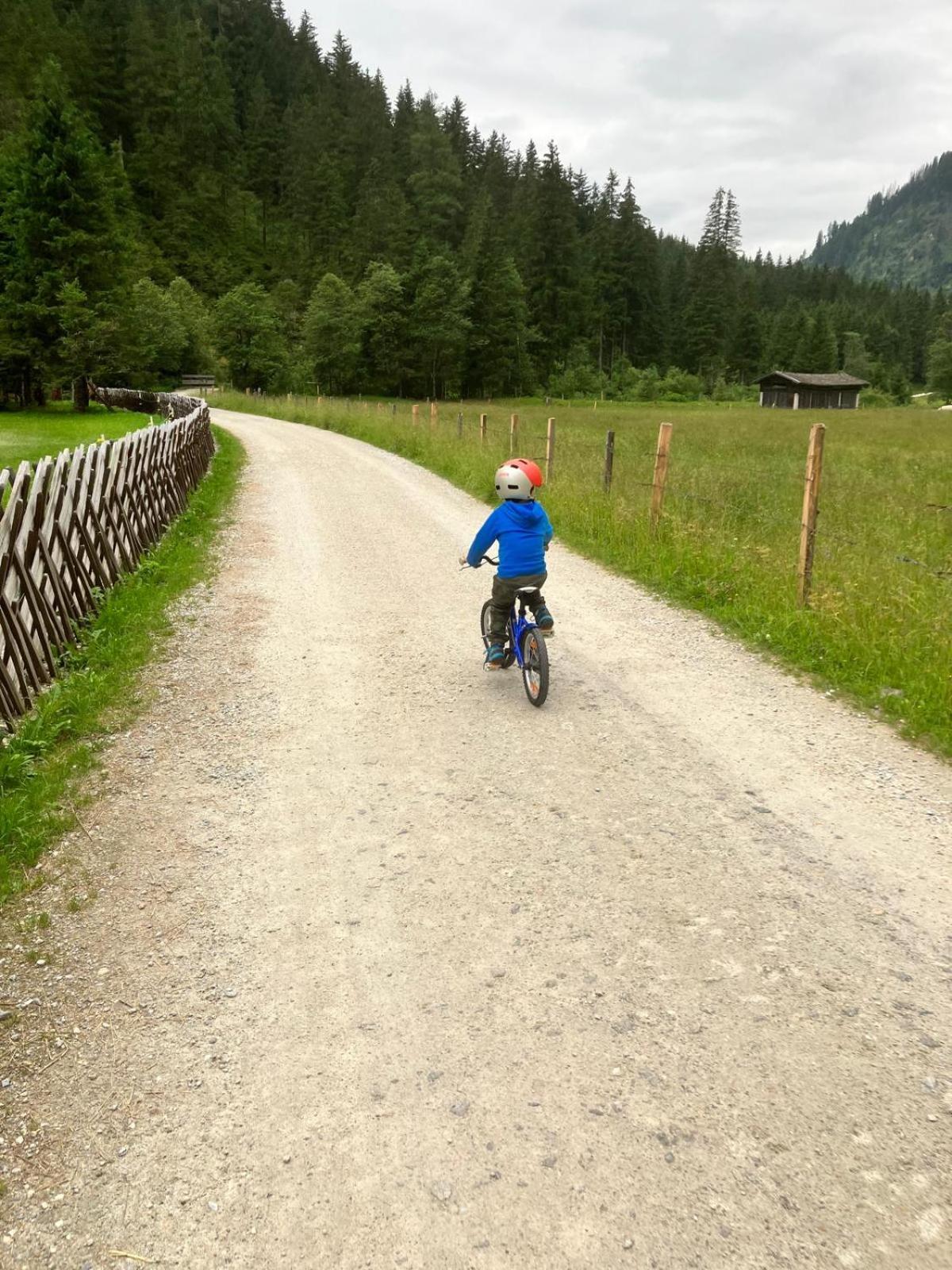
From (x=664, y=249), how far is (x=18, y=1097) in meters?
171

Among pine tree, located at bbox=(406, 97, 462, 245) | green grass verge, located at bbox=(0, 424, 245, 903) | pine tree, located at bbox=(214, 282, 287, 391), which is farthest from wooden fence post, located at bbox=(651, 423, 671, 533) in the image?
pine tree, located at bbox=(406, 97, 462, 245)

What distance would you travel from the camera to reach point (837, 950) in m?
3.34

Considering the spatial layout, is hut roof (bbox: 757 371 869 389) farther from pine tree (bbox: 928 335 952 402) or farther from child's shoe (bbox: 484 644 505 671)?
child's shoe (bbox: 484 644 505 671)

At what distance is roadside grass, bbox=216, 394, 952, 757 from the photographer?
6535mm

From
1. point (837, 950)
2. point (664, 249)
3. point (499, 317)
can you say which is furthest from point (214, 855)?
point (664, 249)

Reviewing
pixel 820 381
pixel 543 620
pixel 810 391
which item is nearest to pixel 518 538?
pixel 543 620

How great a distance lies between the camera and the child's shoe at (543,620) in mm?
6293

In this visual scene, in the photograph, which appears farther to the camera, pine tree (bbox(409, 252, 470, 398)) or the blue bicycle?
pine tree (bbox(409, 252, 470, 398))

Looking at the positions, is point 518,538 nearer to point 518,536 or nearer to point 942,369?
point 518,536

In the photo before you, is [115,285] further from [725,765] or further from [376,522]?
[725,765]

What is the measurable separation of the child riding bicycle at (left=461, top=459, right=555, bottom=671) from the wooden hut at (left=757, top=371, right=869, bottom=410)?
82839 mm

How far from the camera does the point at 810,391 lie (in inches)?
3246

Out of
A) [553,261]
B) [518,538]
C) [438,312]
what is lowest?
[518,538]

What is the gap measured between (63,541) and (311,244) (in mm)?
104399
